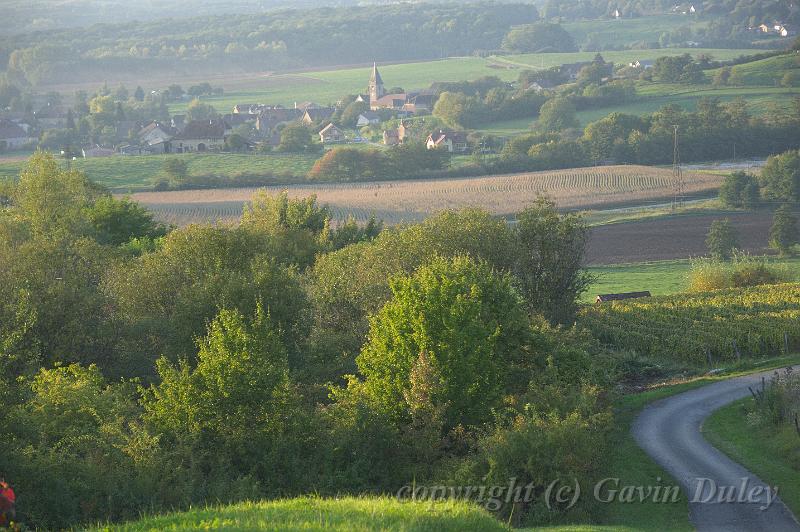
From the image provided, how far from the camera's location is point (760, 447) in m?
22.5

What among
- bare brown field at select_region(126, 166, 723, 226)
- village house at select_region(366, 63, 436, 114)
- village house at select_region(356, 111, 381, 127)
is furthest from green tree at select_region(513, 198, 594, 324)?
village house at select_region(366, 63, 436, 114)

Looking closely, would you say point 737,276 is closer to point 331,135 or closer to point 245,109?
point 331,135

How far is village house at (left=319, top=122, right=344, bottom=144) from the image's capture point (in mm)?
117375

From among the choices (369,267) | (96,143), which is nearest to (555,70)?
(96,143)

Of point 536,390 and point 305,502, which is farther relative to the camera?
point 536,390

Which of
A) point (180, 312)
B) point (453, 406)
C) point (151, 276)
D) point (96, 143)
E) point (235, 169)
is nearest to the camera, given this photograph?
point (453, 406)

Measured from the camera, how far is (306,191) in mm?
79500

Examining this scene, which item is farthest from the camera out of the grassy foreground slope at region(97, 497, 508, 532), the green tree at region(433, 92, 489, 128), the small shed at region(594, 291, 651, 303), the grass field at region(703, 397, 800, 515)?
the green tree at region(433, 92, 489, 128)

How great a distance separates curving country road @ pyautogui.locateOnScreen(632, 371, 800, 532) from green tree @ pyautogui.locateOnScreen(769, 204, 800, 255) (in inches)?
1254

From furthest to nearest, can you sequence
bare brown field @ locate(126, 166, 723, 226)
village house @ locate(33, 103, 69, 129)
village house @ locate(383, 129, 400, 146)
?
village house @ locate(33, 103, 69, 129)
village house @ locate(383, 129, 400, 146)
bare brown field @ locate(126, 166, 723, 226)

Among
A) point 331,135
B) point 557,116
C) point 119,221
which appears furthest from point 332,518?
point 331,135

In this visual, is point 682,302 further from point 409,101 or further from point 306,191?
point 409,101

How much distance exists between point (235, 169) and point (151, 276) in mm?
63561

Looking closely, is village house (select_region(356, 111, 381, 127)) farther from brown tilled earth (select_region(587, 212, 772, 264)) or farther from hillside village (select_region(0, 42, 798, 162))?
brown tilled earth (select_region(587, 212, 772, 264))
